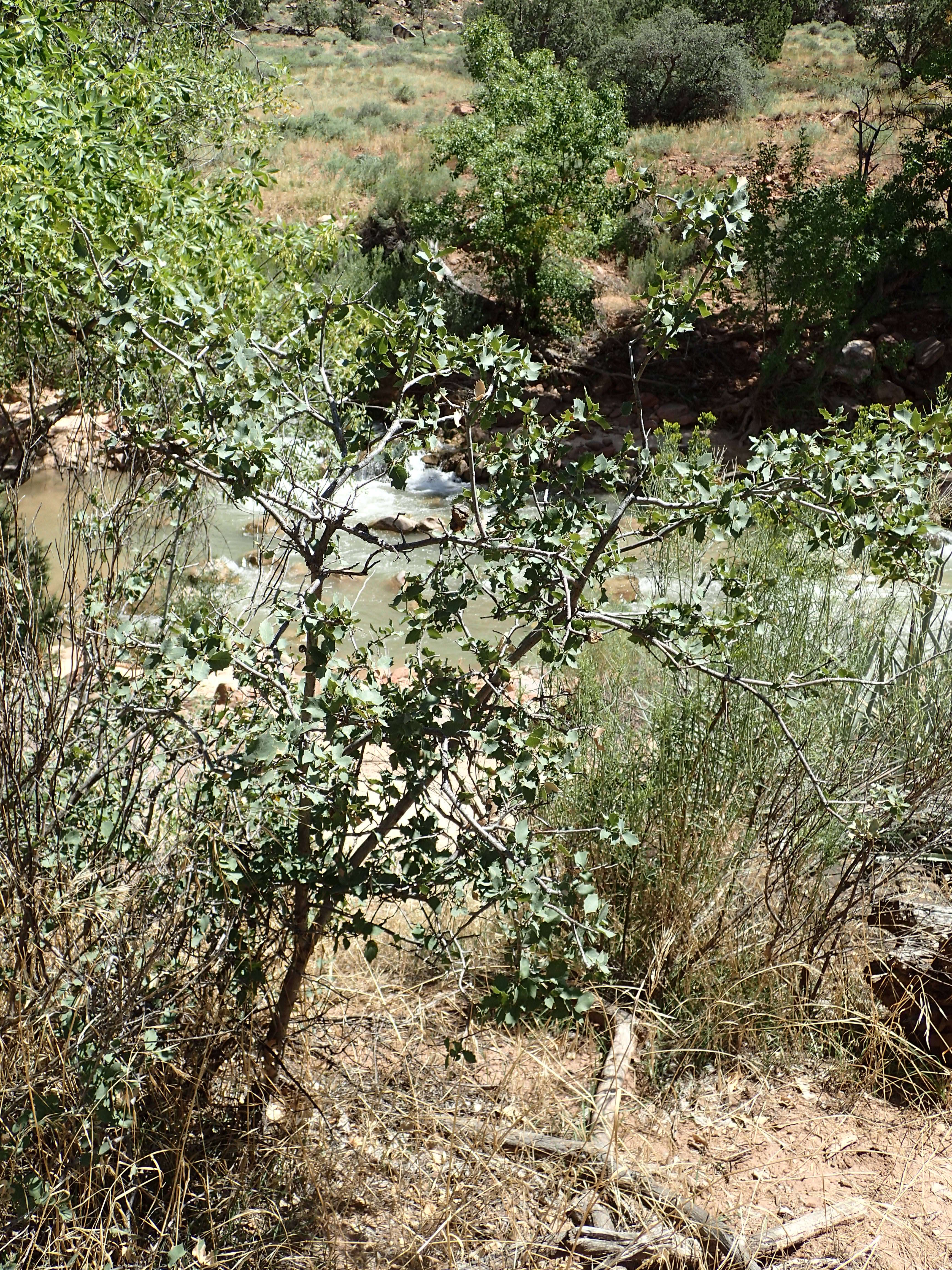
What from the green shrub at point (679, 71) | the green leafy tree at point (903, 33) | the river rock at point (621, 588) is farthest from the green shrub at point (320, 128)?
the river rock at point (621, 588)

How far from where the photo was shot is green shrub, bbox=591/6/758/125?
24.8 m

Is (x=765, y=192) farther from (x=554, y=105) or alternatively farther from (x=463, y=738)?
(x=463, y=738)

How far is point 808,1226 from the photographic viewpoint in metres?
2.28

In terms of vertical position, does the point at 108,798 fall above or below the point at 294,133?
below

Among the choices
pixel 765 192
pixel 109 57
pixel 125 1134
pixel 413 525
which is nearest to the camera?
pixel 125 1134

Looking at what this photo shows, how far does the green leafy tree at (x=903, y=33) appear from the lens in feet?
63.4

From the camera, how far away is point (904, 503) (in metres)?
2.08

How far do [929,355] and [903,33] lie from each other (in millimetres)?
12963

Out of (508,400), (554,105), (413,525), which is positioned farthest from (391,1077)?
(554,105)

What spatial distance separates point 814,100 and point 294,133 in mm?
12410

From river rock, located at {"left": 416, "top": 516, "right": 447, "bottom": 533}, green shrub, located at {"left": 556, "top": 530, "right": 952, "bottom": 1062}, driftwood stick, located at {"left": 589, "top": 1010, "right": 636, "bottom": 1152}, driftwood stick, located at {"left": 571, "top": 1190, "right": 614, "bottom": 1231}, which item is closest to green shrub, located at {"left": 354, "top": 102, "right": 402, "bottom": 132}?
river rock, located at {"left": 416, "top": 516, "right": 447, "bottom": 533}

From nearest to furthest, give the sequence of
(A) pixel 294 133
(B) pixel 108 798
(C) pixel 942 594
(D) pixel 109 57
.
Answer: (B) pixel 108 798
(C) pixel 942 594
(D) pixel 109 57
(A) pixel 294 133

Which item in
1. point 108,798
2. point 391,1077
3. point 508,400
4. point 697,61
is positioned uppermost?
point 697,61

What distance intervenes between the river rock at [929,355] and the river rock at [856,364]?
2.10ft
